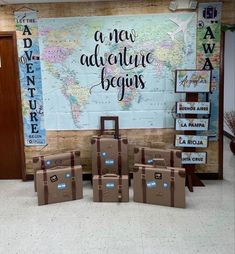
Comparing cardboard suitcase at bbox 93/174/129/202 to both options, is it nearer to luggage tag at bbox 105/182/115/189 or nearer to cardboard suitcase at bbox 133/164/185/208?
luggage tag at bbox 105/182/115/189

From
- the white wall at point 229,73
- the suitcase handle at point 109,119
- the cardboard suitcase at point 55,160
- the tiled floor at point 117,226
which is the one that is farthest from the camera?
the white wall at point 229,73

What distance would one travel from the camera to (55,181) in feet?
11.4

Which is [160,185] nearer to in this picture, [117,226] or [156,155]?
[156,155]

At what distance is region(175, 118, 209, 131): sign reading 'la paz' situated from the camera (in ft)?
12.5

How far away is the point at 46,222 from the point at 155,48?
2392 millimetres

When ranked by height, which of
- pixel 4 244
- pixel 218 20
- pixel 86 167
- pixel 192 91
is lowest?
pixel 4 244

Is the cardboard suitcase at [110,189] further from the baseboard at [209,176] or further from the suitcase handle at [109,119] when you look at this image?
the baseboard at [209,176]

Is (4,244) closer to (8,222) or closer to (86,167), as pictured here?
(8,222)

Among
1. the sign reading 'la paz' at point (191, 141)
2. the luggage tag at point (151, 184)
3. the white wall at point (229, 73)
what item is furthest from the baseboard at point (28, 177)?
the white wall at point (229, 73)

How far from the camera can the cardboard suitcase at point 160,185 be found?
329 cm

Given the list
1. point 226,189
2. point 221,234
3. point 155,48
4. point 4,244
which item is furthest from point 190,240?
point 155,48

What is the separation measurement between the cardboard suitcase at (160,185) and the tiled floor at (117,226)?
0.09 metres

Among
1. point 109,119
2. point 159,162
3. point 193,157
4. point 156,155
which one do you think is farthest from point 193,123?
point 109,119

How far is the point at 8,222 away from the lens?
310 centimetres
